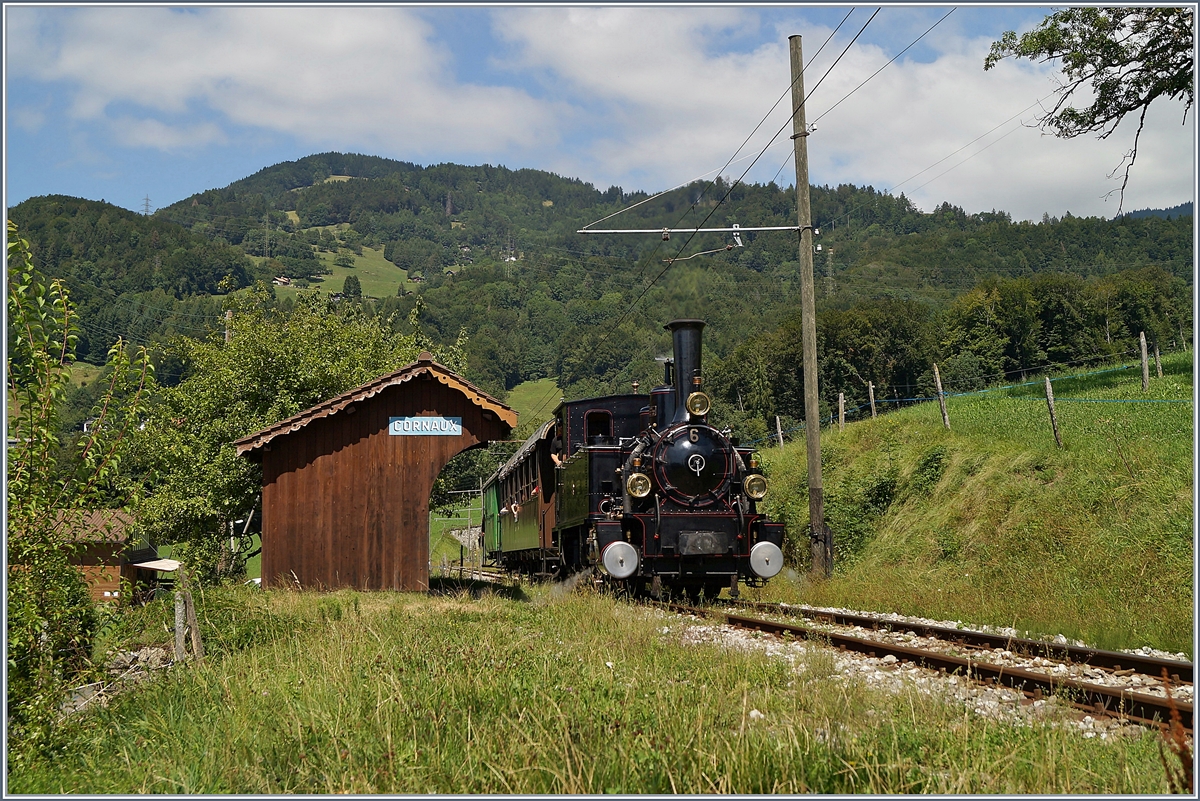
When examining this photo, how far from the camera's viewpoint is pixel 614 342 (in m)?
56.3

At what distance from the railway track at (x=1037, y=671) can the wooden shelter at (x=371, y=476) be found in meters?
8.82

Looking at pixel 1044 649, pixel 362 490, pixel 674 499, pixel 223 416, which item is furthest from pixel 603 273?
pixel 1044 649

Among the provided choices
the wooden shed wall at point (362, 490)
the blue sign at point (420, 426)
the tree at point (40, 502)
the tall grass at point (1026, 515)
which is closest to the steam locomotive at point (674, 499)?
the tall grass at point (1026, 515)

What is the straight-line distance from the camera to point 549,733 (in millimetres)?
5246

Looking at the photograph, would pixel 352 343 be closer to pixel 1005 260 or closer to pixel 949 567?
pixel 949 567

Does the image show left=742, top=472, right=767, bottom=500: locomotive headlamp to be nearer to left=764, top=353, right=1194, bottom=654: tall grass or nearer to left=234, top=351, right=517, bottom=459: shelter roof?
left=764, top=353, right=1194, bottom=654: tall grass

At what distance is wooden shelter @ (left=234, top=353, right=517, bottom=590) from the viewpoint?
1778 cm

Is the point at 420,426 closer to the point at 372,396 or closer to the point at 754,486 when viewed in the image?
the point at 372,396

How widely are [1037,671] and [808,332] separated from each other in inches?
385

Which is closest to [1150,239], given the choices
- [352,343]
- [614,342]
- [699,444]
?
[614,342]

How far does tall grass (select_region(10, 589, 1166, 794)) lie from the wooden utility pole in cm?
802

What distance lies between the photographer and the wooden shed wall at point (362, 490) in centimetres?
1780

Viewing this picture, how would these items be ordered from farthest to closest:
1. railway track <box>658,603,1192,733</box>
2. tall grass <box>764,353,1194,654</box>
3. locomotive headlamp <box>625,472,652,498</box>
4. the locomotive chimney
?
the locomotive chimney
locomotive headlamp <box>625,472,652,498</box>
tall grass <box>764,353,1194,654</box>
railway track <box>658,603,1192,733</box>

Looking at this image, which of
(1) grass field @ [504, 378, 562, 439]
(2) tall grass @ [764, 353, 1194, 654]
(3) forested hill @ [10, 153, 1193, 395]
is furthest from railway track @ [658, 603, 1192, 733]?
(1) grass field @ [504, 378, 562, 439]
